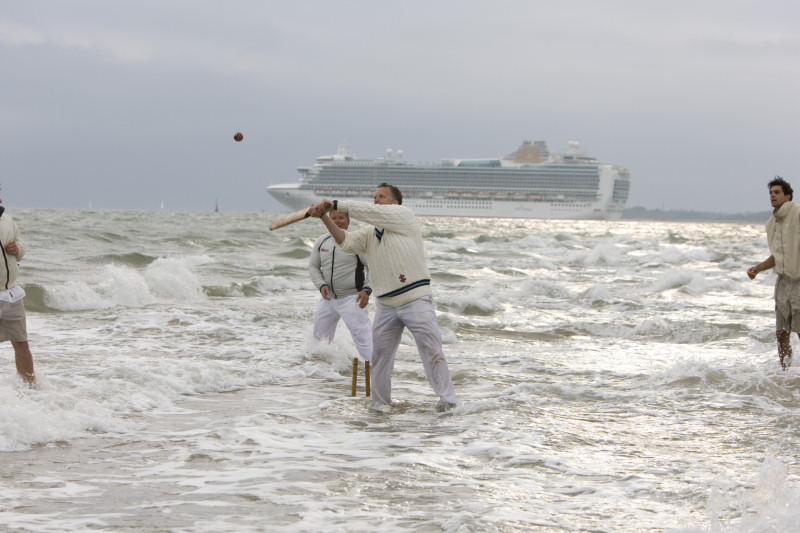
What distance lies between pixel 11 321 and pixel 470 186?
4300 inches

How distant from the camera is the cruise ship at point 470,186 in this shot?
114m

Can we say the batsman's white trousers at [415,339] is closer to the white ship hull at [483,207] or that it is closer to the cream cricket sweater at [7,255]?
the cream cricket sweater at [7,255]

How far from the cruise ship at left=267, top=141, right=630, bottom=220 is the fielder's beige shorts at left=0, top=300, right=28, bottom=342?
351 feet

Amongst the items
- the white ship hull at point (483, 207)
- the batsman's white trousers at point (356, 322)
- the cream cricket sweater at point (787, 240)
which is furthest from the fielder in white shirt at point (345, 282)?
the white ship hull at point (483, 207)

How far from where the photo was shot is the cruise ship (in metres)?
114

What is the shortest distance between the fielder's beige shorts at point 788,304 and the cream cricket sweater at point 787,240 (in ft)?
0.28

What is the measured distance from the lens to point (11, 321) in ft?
18.5

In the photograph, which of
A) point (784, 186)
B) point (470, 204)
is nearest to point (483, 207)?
point (470, 204)

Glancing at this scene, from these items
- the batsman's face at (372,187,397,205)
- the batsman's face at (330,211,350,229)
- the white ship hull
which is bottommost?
the white ship hull

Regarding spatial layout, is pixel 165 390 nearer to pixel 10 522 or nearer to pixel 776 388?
pixel 10 522

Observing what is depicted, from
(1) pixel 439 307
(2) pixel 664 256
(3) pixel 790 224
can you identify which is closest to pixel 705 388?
(3) pixel 790 224

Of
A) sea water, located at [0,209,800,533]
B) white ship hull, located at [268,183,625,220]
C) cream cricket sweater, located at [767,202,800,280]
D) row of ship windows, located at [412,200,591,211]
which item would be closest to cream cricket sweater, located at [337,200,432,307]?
sea water, located at [0,209,800,533]

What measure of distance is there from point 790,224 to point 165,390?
5.33 m

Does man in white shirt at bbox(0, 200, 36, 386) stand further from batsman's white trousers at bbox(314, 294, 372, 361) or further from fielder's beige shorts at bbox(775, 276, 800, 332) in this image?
fielder's beige shorts at bbox(775, 276, 800, 332)
